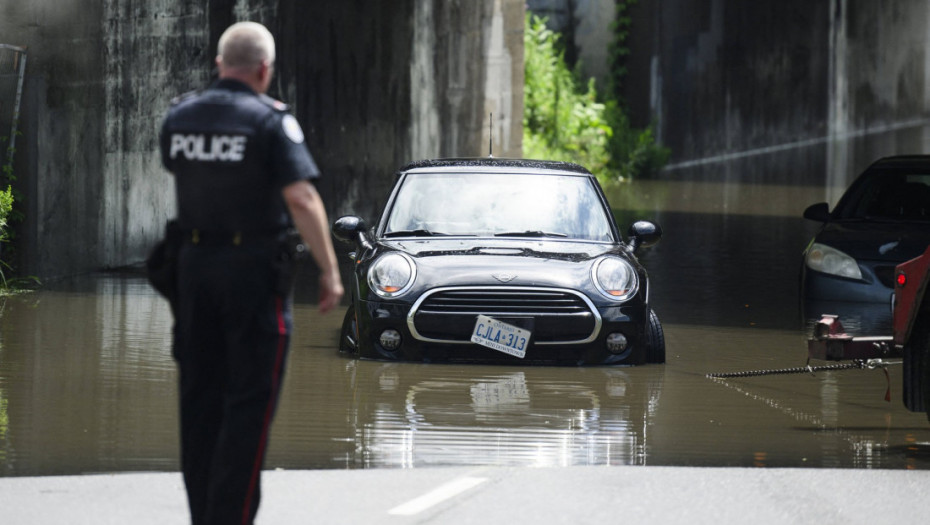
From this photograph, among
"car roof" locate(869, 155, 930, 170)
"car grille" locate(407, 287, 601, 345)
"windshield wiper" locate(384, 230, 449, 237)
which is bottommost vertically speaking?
"car grille" locate(407, 287, 601, 345)

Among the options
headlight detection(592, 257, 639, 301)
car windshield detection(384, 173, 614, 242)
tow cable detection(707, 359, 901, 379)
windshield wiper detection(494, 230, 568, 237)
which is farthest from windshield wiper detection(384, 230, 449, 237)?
tow cable detection(707, 359, 901, 379)

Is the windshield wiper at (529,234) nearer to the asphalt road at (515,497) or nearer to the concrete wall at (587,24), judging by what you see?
the asphalt road at (515,497)

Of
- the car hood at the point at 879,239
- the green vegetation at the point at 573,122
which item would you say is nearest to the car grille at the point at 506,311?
the car hood at the point at 879,239

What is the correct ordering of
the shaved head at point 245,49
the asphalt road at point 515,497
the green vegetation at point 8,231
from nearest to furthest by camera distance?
1. the shaved head at point 245,49
2. the asphalt road at point 515,497
3. the green vegetation at point 8,231

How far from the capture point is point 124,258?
51.4 ft

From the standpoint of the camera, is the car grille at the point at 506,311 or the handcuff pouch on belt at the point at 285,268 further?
the car grille at the point at 506,311

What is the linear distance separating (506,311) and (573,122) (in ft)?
66.3

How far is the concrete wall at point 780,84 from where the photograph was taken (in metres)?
32.8

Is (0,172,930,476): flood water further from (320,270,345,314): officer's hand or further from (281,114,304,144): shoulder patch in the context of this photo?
(281,114,304,144): shoulder patch

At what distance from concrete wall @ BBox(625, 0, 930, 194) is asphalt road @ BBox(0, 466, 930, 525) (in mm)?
20630

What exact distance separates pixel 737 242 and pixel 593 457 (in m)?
12.2

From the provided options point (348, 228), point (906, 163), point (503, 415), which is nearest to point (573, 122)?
point (906, 163)

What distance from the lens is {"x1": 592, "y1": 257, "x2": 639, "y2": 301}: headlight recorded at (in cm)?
1018

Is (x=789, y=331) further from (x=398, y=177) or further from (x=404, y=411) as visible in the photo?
(x=404, y=411)
